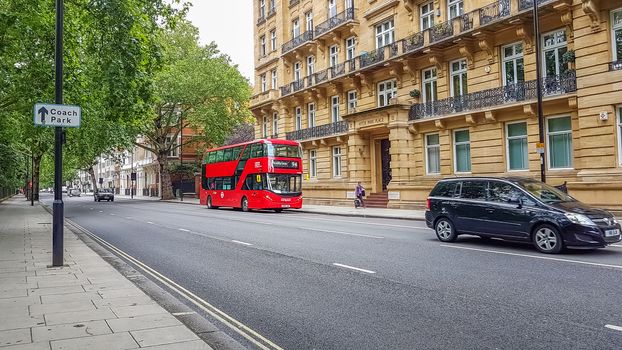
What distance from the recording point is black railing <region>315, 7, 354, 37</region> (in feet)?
105

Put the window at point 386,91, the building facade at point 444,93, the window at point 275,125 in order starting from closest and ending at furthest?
the building facade at point 444,93, the window at point 386,91, the window at point 275,125

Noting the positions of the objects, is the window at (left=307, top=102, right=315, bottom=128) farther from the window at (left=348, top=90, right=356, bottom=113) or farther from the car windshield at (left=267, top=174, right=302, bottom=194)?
the car windshield at (left=267, top=174, right=302, bottom=194)

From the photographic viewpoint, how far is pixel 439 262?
363 inches

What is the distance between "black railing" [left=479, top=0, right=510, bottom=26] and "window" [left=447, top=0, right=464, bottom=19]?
7.12 feet

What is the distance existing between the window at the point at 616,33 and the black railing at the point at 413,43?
30.8 feet

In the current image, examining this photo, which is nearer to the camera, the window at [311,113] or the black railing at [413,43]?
the black railing at [413,43]

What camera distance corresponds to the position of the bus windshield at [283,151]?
27947 mm

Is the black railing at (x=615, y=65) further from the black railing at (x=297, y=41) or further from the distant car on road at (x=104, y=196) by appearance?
the distant car on road at (x=104, y=196)

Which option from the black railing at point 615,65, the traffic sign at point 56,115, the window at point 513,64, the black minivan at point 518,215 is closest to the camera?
the traffic sign at point 56,115

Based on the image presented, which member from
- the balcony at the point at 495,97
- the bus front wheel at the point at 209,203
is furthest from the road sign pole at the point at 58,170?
the bus front wheel at the point at 209,203

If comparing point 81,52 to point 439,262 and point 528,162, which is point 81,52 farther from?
point 528,162

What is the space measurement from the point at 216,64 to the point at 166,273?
41.5m

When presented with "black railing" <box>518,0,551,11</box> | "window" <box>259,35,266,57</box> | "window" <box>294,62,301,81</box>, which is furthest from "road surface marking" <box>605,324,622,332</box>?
"window" <box>259,35,266,57</box>

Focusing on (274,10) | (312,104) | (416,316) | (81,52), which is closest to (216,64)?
(274,10)
